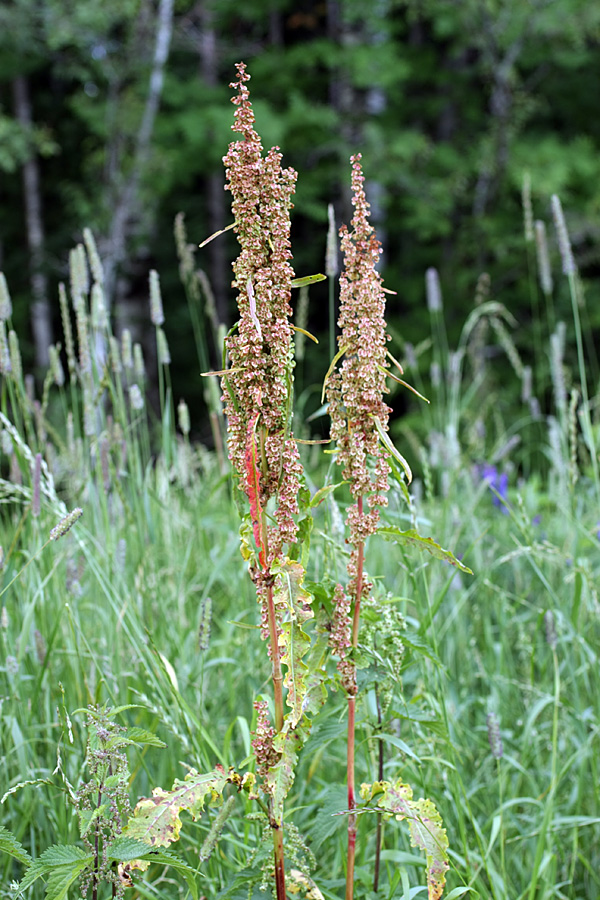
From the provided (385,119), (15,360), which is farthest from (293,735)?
(385,119)

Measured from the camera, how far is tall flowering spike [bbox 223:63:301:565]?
119 cm

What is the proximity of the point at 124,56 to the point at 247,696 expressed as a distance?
36.5ft

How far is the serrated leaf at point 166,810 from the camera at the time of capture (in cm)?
120

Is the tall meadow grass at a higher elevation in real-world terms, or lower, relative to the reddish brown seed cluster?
lower

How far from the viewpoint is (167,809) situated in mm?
1208

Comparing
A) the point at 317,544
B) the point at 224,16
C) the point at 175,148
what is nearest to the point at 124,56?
the point at 175,148

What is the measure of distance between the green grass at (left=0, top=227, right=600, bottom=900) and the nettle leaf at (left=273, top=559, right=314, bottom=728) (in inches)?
11.7

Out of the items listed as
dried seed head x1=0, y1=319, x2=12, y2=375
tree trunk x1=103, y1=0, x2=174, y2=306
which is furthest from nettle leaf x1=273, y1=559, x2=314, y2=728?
tree trunk x1=103, y1=0, x2=174, y2=306

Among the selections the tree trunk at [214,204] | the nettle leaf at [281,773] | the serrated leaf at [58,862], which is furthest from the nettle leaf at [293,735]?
the tree trunk at [214,204]

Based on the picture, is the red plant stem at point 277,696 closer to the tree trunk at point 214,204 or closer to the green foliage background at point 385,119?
the green foliage background at point 385,119

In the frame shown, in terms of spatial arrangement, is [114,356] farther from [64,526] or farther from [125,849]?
[125,849]

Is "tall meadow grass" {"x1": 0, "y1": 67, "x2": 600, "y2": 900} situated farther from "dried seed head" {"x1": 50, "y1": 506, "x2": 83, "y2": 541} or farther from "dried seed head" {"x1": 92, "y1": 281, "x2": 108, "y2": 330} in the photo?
"dried seed head" {"x1": 50, "y1": 506, "x2": 83, "y2": 541}

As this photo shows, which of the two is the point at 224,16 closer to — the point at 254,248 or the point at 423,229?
the point at 423,229

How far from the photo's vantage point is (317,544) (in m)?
2.19
